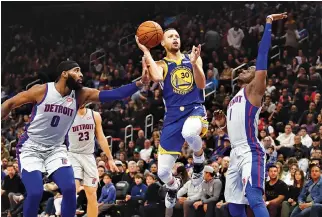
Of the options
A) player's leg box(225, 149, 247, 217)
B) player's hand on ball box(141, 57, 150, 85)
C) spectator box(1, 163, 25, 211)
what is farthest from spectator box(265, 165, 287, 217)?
spectator box(1, 163, 25, 211)

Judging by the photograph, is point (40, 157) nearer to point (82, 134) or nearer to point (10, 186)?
point (82, 134)

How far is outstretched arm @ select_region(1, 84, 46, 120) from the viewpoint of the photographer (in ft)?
36.5

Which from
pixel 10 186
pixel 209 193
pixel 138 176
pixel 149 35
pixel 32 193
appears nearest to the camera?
pixel 32 193

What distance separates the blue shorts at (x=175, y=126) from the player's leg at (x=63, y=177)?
1586 millimetres

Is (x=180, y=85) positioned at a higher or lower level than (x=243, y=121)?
higher

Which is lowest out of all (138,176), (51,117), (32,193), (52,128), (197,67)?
(138,176)

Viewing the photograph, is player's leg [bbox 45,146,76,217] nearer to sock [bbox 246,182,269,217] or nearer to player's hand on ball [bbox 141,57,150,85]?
player's hand on ball [bbox 141,57,150,85]

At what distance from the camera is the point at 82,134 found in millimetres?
13883

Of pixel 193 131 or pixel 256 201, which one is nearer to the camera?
pixel 256 201

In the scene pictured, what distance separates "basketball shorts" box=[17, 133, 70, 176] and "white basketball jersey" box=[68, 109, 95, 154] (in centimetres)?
227

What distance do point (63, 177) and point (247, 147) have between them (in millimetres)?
2523

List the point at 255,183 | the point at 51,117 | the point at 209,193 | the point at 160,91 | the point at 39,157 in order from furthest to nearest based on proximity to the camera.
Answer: the point at 160,91
the point at 209,193
the point at 39,157
the point at 51,117
the point at 255,183

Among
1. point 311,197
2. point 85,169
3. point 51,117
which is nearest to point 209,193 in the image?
point 311,197

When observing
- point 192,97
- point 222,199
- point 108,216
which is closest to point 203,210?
point 222,199
